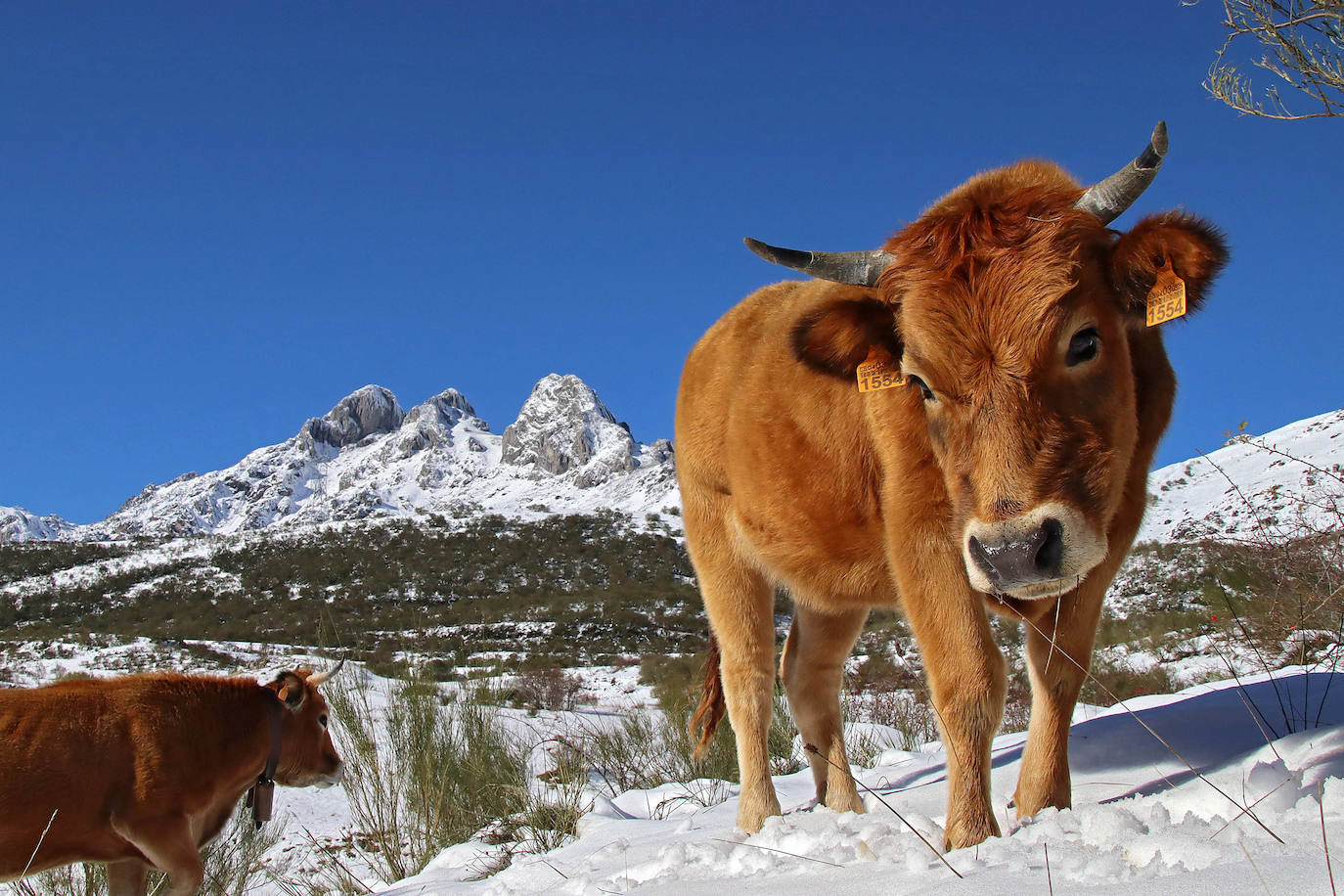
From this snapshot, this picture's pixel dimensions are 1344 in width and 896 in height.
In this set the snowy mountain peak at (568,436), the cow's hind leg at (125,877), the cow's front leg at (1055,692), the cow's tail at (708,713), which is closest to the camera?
the cow's front leg at (1055,692)

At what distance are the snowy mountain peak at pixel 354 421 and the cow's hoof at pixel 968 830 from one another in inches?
7362

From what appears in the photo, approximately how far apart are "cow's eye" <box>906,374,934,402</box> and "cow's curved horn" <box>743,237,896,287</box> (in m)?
A: 0.45

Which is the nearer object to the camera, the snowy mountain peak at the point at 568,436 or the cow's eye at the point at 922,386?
the cow's eye at the point at 922,386

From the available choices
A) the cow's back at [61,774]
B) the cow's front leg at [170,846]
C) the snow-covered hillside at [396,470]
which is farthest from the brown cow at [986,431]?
the snow-covered hillside at [396,470]

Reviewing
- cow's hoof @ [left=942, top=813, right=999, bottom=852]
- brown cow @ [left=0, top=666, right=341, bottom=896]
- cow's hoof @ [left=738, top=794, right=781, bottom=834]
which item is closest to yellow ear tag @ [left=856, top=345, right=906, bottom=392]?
cow's hoof @ [left=942, top=813, right=999, bottom=852]

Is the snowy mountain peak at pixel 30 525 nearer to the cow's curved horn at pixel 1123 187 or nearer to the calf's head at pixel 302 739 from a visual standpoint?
the calf's head at pixel 302 739

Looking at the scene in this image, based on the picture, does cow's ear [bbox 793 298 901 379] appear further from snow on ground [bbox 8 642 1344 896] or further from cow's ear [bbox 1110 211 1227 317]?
snow on ground [bbox 8 642 1344 896]

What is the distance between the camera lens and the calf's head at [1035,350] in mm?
2479

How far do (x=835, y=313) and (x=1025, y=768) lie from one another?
1.74 metres

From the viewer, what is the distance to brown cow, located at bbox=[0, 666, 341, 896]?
192 inches

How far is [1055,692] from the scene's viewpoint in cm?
296

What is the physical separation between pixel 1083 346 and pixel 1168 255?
0.46 m

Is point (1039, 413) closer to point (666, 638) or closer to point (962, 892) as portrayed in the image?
point (962, 892)

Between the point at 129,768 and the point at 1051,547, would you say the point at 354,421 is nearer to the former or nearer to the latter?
→ the point at 129,768
